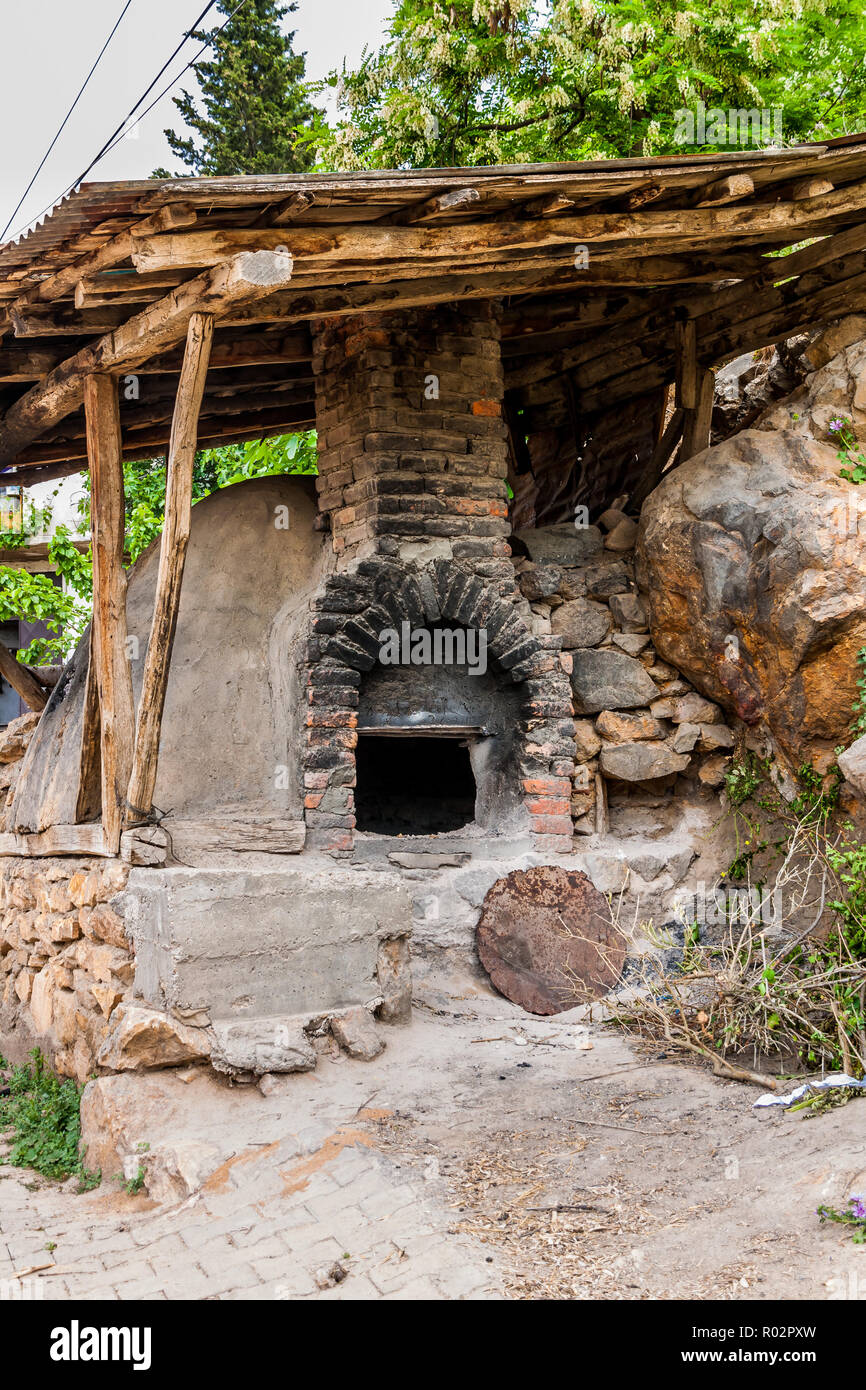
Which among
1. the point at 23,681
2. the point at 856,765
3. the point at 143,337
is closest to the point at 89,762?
the point at 143,337

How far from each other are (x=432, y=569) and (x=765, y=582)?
182 centimetres

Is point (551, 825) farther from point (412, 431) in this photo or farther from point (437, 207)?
point (437, 207)

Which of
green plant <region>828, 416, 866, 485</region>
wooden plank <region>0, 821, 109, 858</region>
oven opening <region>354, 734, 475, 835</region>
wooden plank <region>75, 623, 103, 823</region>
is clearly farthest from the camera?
oven opening <region>354, 734, 475, 835</region>

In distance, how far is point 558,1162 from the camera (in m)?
3.73

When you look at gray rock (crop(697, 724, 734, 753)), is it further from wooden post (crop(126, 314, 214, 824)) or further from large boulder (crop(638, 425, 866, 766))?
wooden post (crop(126, 314, 214, 824))

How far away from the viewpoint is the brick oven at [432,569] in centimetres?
607

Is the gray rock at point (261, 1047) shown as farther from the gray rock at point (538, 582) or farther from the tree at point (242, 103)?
the tree at point (242, 103)

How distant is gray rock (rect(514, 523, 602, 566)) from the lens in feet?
22.9

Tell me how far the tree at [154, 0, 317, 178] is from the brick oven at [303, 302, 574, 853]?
11197 mm

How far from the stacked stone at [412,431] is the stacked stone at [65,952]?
2327 mm

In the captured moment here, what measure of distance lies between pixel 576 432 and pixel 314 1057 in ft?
17.4

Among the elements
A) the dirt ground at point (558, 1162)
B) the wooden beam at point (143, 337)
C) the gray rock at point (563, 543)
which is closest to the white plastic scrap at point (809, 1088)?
the dirt ground at point (558, 1162)

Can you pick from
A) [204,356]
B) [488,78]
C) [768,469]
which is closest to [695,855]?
[768,469]

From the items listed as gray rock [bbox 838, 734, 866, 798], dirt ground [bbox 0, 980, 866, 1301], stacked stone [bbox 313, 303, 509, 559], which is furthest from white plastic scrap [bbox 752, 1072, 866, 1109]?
stacked stone [bbox 313, 303, 509, 559]
